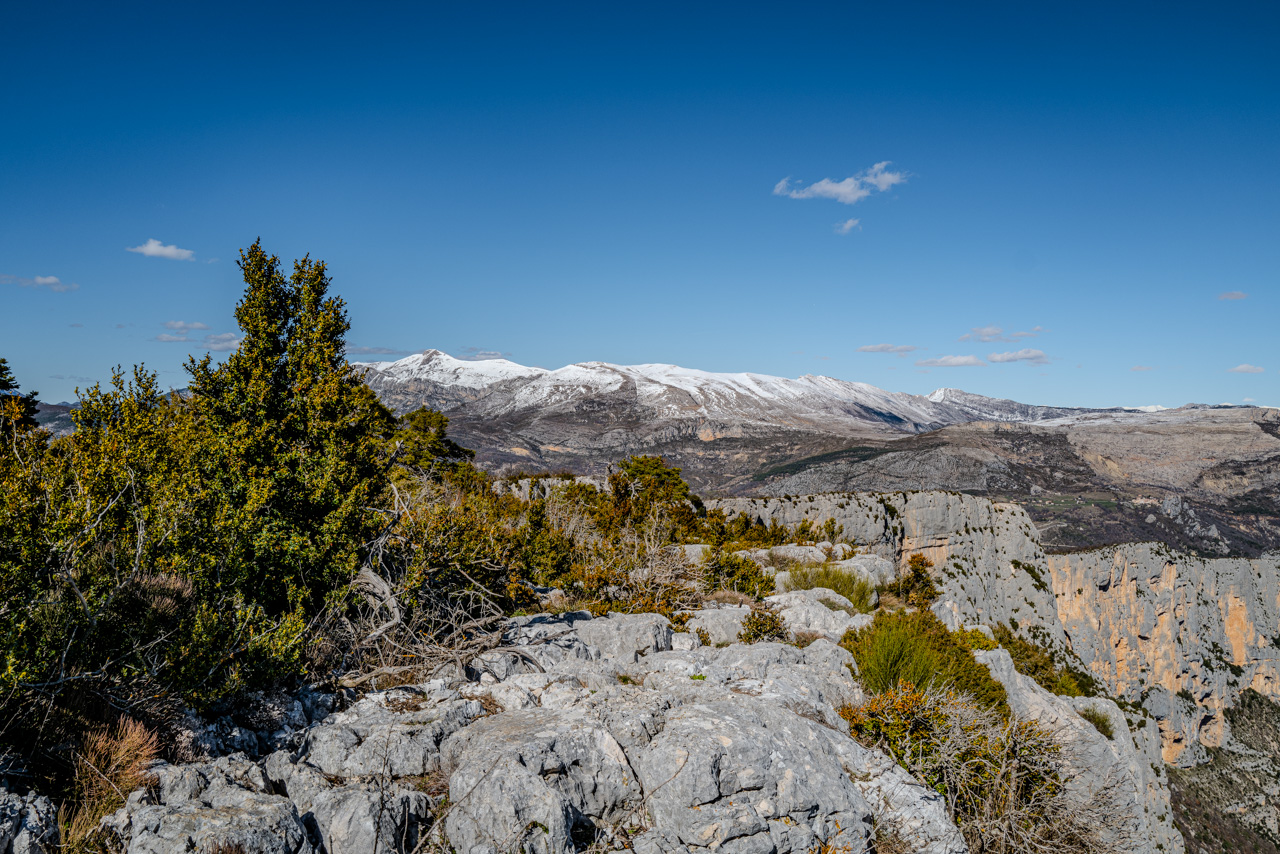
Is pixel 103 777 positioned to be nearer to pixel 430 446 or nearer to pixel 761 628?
pixel 761 628

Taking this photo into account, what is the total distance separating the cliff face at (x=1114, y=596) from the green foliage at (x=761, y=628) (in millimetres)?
21224

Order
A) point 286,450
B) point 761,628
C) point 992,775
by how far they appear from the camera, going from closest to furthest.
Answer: point 992,775 < point 286,450 < point 761,628

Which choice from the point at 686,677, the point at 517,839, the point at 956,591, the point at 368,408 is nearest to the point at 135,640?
the point at 517,839

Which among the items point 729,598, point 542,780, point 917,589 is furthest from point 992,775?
point 917,589

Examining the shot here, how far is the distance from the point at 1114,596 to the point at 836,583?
37.8 m

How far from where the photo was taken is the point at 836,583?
52.8 ft

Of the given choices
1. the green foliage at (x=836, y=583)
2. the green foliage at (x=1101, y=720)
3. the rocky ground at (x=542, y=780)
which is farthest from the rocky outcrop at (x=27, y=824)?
the green foliage at (x=1101, y=720)

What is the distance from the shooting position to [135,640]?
17.5 feet

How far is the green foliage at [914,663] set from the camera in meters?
8.33

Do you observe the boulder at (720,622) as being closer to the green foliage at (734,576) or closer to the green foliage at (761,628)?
the green foliage at (761,628)

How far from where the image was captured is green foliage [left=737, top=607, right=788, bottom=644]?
Result: 10.4 metres

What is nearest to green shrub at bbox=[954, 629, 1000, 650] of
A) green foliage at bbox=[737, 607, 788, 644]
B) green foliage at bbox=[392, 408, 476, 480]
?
green foliage at bbox=[737, 607, 788, 644]

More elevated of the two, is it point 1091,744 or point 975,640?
point 975,640

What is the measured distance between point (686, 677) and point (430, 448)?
2905 centimetres
